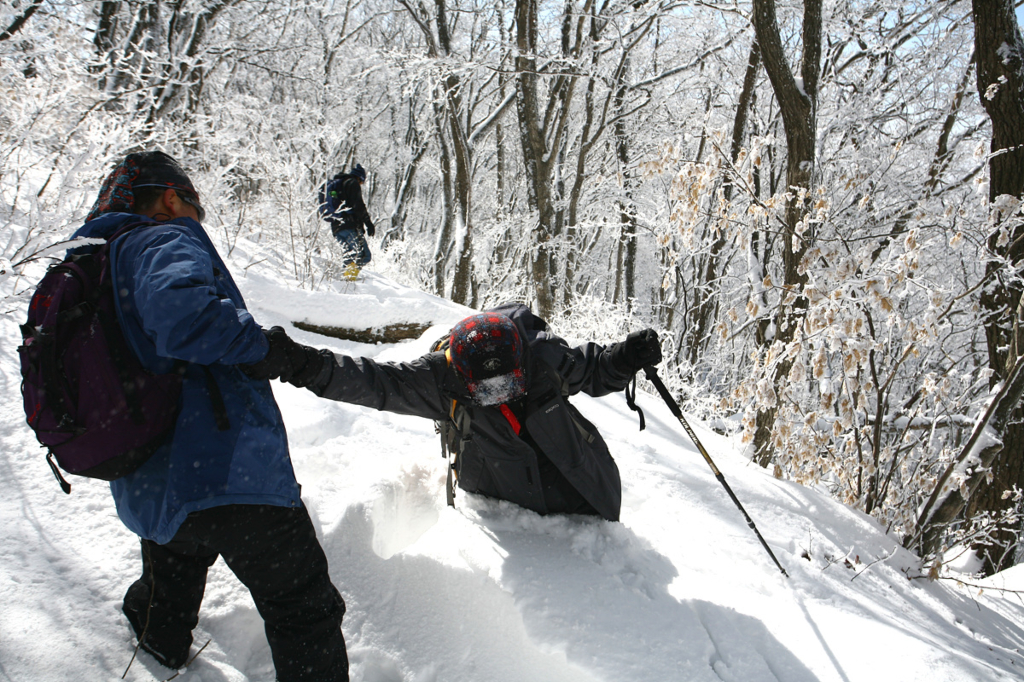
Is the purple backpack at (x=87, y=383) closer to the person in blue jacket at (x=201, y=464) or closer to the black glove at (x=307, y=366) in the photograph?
the person in blue jacket at (x=201, y=464)

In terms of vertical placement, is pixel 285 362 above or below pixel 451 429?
above

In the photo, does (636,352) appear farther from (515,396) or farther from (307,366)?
(307,366)

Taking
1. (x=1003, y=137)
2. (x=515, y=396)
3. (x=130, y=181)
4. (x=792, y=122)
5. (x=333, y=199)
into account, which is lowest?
(x=515, y=396)

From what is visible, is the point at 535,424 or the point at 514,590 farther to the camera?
the point at 535,424

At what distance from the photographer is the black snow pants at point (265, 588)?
53.4 inches

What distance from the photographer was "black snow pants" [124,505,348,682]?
136cm

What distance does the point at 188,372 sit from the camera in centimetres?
139

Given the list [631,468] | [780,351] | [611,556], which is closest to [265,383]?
[611,556]

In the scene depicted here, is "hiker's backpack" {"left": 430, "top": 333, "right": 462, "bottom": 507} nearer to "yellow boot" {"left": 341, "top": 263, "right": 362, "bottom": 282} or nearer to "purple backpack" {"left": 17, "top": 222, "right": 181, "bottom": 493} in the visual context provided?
"purple backpack" {"left": 17, "top": 222, "right": 181, "bottom": 493}

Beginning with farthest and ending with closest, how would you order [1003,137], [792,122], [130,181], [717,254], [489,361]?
[717,254] → [792,122] → [1003,137] → [489,361] → [130,181]

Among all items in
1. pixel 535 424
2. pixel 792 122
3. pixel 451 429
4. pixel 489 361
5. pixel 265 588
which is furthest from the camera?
pixel 792 122

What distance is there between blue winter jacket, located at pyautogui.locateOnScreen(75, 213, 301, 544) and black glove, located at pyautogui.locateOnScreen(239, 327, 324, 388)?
7cm

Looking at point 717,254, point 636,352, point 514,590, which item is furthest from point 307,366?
point 717,254

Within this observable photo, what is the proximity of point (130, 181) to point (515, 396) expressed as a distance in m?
1.38
